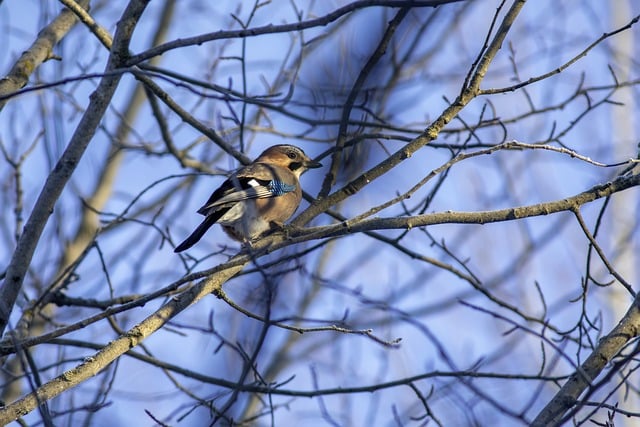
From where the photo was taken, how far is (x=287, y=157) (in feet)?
23.6

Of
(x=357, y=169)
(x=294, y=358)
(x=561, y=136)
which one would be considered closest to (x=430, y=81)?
(x=561, y=136)

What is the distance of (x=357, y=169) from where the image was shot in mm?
4188

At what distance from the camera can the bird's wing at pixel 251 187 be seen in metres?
5.70

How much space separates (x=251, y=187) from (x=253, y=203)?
0.65 ft

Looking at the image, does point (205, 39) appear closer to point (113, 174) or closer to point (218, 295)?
point (218, 295)

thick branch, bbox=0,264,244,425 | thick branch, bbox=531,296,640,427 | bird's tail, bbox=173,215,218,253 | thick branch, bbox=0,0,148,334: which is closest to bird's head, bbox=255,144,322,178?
bird's tail, bbox=173,215,218,253

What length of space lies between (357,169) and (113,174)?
6723 millimetres

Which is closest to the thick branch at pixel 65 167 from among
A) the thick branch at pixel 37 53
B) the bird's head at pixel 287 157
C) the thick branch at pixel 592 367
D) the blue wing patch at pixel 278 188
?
the thick branch at pixel 37 53

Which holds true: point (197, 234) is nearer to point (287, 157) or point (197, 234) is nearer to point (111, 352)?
point (111, 352)

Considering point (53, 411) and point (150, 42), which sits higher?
point (150, 42)

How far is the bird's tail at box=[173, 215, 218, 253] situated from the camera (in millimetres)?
5301

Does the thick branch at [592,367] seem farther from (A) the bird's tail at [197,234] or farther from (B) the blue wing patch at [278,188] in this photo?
(B) the blue wing patch at [278,188]

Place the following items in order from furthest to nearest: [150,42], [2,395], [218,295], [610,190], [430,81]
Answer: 1. [150,42]
2. [430,81]
3. [2,395]
4. [218,295]
5. [610,190]

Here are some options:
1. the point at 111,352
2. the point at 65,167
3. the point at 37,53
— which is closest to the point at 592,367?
the point at 111,352
